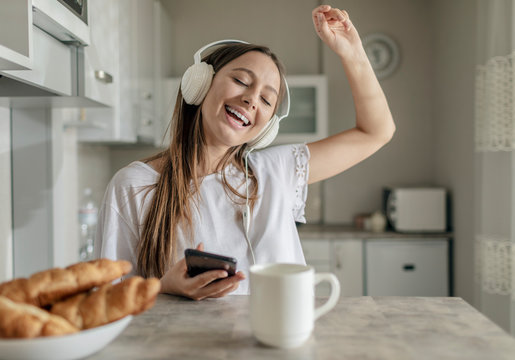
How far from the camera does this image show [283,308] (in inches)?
22.7

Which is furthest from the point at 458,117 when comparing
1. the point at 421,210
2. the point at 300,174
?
the point at 300,174

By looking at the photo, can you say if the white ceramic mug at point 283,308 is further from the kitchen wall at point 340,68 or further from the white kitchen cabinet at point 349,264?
the kitchen wall at point 340,68

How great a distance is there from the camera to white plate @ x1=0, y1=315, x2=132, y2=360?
49 cm

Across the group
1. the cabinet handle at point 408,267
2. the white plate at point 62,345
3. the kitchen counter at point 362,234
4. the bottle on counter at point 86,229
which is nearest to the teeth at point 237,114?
the white plate at point 62,345

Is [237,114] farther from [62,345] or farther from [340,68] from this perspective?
[340,68]

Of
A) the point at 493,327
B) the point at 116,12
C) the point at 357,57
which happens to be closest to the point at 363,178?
the point at 116,12

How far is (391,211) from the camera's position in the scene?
3051mm

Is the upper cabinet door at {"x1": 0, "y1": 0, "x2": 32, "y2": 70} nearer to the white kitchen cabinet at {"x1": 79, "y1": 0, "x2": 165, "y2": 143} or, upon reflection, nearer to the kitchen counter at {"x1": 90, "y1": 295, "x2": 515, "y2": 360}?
the kitchen counter at {"x1": 90, "y1": 295, "x2": 515, "y2": 360}

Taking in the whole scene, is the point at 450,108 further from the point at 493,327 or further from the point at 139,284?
the point at 139,284

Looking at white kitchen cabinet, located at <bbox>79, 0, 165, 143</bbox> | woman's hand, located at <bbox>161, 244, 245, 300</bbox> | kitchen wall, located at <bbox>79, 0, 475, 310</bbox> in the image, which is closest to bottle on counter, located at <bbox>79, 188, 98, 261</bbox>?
white kitchen cabinet, located at <bbox>79, 0, 165, 143</bbox>

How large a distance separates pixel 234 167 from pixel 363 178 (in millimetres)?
2307

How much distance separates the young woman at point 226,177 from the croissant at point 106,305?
1.52 feet

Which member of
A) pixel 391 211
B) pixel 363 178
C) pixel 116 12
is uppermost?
pixel 116 12

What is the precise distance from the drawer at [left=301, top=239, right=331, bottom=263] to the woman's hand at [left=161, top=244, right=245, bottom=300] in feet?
6.96
